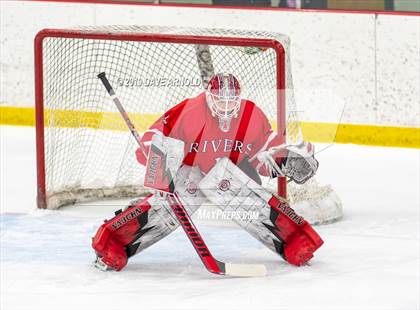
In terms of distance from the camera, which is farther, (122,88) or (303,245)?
(122,88)

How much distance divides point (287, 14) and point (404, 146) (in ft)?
3.21

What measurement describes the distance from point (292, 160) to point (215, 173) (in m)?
0.29

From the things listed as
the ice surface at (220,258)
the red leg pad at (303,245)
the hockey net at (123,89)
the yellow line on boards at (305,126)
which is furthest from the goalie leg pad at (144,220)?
the hockey net at (123,89)

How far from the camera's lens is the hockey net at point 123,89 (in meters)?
5.98

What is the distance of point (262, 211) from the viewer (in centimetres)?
508

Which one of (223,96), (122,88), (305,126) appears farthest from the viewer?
(122,88)

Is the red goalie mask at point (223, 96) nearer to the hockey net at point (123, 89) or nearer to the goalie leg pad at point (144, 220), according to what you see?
the goalie leg pad at point (144, 220)

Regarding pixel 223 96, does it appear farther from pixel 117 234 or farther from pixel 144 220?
pixel 117 234

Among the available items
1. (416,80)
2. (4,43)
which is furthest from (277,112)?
(4,43)

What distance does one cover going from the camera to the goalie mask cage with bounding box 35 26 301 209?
5.99m

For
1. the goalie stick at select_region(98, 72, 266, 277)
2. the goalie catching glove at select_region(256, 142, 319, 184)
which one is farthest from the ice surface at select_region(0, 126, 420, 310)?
the goalie catching glove at select_region(256, 142, 319, 184)

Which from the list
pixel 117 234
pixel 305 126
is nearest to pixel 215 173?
pixel 117 234

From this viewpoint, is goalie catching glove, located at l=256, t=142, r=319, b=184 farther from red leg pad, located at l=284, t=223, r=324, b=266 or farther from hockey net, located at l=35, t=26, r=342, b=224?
hockey net, located at l=35, t=26, r=342, b=224

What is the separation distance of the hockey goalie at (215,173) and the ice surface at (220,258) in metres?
0.12
